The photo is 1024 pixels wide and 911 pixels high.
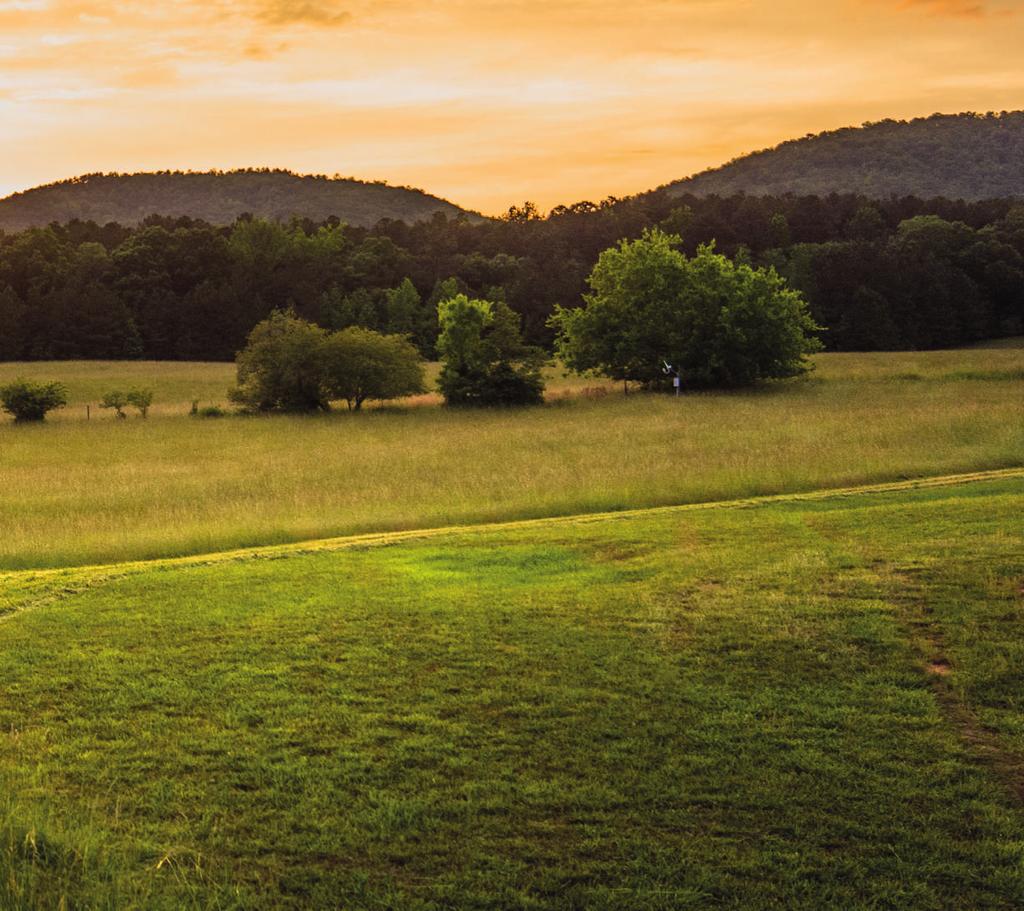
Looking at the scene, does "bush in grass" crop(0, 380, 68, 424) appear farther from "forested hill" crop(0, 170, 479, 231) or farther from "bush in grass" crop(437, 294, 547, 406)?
"forested hill" crop(0, 170, 479, 231)

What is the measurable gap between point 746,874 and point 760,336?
169ft

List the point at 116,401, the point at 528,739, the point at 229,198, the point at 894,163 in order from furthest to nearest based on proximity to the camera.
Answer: the point at 894,163
the point at 229,198
the point at 116,401
the point at 528,739

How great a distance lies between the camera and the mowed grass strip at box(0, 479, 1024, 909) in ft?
18.2

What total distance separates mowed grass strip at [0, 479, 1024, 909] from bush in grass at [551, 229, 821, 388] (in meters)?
44.0

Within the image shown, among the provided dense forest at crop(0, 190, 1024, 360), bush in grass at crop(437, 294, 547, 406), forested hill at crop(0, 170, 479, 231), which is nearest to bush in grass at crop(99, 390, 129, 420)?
bush in grass at crop(437, 294, 547, 406)

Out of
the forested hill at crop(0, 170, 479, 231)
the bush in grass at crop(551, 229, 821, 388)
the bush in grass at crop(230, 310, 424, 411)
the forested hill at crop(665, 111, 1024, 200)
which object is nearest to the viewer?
the bush in grass at crop(230, 310, 424, 411)

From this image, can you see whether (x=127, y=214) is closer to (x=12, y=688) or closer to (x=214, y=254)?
(x=214, y=254)

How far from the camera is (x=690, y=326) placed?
56.2 meters

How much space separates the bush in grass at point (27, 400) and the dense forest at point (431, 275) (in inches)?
1202

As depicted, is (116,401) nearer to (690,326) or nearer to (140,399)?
(140,399)

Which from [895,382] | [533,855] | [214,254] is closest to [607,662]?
[533,855]

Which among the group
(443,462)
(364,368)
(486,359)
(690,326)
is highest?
(690,326)

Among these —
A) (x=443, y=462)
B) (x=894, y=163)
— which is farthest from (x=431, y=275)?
(x=894, y=163)

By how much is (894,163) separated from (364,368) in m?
140
